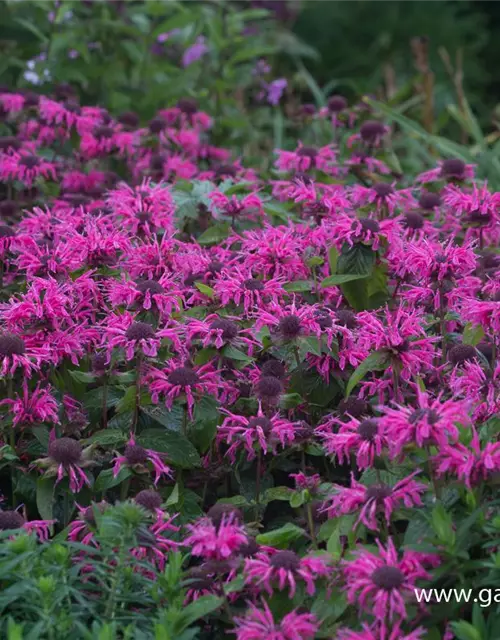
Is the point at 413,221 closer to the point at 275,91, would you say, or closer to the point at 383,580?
the point at 383,580

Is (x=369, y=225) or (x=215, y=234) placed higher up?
(x=369, y=225)

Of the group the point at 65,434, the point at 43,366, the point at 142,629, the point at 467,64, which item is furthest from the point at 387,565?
the point at 467,64

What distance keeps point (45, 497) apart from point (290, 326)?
564 millimetres

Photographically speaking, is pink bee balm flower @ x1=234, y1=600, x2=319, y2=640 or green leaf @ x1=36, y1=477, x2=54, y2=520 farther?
green leaf @ x1=36, y1=477, x2=54, y2=520

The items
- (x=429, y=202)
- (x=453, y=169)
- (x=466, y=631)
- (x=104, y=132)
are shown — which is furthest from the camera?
(x=104, y=132)

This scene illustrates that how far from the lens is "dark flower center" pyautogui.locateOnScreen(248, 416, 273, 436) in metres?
1.93

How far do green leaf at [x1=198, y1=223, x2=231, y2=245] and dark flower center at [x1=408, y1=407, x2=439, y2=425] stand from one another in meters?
1.12

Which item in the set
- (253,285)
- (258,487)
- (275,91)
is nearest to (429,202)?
(253,285)

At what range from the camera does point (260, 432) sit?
1.91 meters

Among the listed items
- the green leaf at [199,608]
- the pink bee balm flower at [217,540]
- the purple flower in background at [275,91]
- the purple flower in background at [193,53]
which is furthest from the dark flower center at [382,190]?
the purple flower in background at [193,53]

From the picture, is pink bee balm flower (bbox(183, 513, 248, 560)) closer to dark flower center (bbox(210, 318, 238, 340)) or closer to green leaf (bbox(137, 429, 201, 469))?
A: green leaf (bbox(137, 429, 201, 469))

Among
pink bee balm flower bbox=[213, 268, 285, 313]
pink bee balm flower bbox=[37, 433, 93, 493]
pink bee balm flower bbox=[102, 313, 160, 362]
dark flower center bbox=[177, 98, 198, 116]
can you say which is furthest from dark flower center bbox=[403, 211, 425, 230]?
dark flower center bbox=[177, 98, 198, 116]

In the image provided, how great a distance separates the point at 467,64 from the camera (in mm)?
7105

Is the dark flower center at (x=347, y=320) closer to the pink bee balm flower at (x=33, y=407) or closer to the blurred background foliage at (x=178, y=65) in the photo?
the pink bee balm flower at (x=33, y=407)
